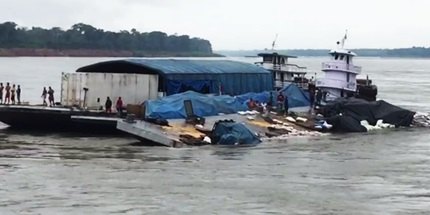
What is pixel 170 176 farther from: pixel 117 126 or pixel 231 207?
pixel 117 126

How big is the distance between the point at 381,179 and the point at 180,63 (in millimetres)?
20861

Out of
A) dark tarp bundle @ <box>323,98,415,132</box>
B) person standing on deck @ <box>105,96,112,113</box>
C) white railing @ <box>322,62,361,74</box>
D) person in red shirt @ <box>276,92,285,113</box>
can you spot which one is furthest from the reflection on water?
white railing @ <box>322,62,361,74</box>

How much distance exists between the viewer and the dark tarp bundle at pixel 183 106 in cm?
3816

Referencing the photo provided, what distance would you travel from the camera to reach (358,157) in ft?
115

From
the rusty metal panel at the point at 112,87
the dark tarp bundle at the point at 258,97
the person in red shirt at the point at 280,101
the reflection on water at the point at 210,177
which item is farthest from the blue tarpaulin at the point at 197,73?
the reflection on water at the point at 210,177

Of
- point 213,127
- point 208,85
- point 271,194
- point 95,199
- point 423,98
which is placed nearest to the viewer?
point 95,199

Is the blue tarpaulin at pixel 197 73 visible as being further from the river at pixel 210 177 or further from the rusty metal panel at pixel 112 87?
the river at pixel 210 177

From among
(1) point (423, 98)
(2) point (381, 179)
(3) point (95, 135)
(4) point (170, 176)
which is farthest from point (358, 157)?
(1) point (423, 98)

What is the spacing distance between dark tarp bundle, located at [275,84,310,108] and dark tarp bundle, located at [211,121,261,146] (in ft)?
36.9

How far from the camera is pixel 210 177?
28.0 meters

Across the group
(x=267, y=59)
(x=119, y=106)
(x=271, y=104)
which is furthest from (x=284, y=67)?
(x=119, y=106)

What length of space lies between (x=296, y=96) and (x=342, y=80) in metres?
6.42

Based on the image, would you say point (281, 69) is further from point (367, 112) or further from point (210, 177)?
point (210, 177)

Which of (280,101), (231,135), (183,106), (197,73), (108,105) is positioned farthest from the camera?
(280,101)
